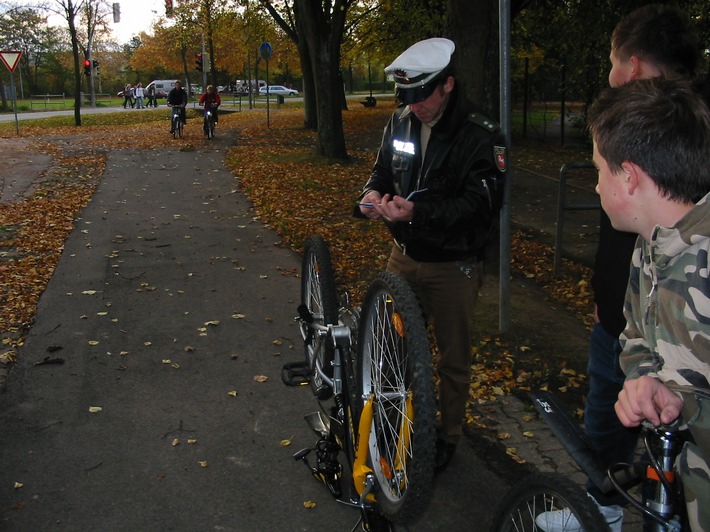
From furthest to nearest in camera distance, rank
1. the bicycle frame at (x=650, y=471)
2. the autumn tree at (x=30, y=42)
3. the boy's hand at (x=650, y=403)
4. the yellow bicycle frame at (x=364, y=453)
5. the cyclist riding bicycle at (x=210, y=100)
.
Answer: the autumn tree at (x=30, y=42), the cyclist riding bicycle at (x=210, y=100), the yellow bicycle frame at (x=364, y=453), the bicycle frame at (x=650, y=471), the boy's hand at (x=650, y=403)

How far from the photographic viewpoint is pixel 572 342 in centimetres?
568

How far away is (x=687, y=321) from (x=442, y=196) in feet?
6.09

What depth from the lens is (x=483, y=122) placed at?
3.31 meters

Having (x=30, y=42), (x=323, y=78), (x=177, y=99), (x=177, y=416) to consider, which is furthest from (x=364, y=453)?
Answer: (x=30, y=42)

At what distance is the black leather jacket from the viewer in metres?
3.23

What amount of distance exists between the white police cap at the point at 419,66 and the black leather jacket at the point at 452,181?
18 cm

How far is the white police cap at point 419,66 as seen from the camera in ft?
10.3

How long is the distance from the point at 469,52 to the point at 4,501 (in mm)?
5506

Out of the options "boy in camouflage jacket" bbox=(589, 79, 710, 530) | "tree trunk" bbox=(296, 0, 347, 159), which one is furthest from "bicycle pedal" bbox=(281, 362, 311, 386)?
"tree trunk" bbox=(296, 0, 347, 159)

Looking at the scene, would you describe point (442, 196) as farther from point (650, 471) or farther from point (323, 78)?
point (323, 78)

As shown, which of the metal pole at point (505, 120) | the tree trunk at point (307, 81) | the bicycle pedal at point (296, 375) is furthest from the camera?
the tree trunk at point (307, 81)

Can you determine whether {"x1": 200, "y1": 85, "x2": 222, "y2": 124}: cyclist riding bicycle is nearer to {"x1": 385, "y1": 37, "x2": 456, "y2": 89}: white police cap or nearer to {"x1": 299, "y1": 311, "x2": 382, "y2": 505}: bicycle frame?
{"x1": 299, "y1": 311, "x2": 382, "y2": 505}: bicycle frame

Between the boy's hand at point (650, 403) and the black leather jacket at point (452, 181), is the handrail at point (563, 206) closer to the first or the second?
the black leather jacket at point (452, 181)

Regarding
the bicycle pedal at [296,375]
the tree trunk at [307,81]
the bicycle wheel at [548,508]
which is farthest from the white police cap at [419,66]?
the tree trunk at [307,81]
